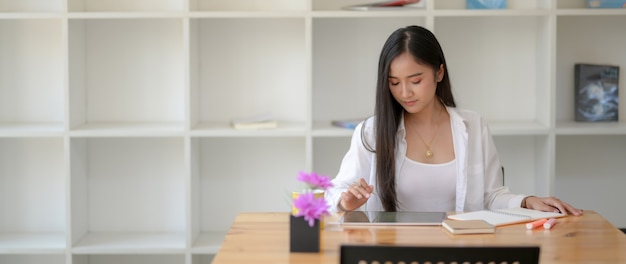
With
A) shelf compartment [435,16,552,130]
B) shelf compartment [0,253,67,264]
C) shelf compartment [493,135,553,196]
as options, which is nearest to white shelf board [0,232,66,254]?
shelf compartment [0,253,67,264]

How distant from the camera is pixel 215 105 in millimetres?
4297

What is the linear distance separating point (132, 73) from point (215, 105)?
1.34 feet

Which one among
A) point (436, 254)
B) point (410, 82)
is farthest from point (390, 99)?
point (436, 254)

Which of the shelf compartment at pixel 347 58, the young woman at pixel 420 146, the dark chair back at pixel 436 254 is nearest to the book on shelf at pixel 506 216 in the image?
the young woman at pixel 420 146

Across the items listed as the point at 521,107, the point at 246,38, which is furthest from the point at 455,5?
the point at 246,38

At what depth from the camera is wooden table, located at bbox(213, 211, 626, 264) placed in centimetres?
236

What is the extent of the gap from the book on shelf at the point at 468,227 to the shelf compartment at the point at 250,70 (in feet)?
5.76

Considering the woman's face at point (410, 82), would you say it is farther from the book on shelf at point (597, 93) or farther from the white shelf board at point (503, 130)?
the book on shelf at point (597, 93)

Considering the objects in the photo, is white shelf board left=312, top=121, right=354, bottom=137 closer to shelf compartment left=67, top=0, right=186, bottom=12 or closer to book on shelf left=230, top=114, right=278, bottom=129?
book on shelf left=230, top=114, right=278, bottom=129

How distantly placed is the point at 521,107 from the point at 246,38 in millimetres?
1303

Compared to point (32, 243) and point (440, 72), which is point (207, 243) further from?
point (440, 72)

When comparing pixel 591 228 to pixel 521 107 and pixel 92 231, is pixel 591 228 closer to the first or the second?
pixel 521 107

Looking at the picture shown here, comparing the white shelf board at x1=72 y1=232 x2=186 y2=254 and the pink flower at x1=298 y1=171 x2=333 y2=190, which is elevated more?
the pink flower at x1=298 y1=171 x2=333 y2=190

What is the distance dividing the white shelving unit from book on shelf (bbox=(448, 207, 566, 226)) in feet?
4.28
